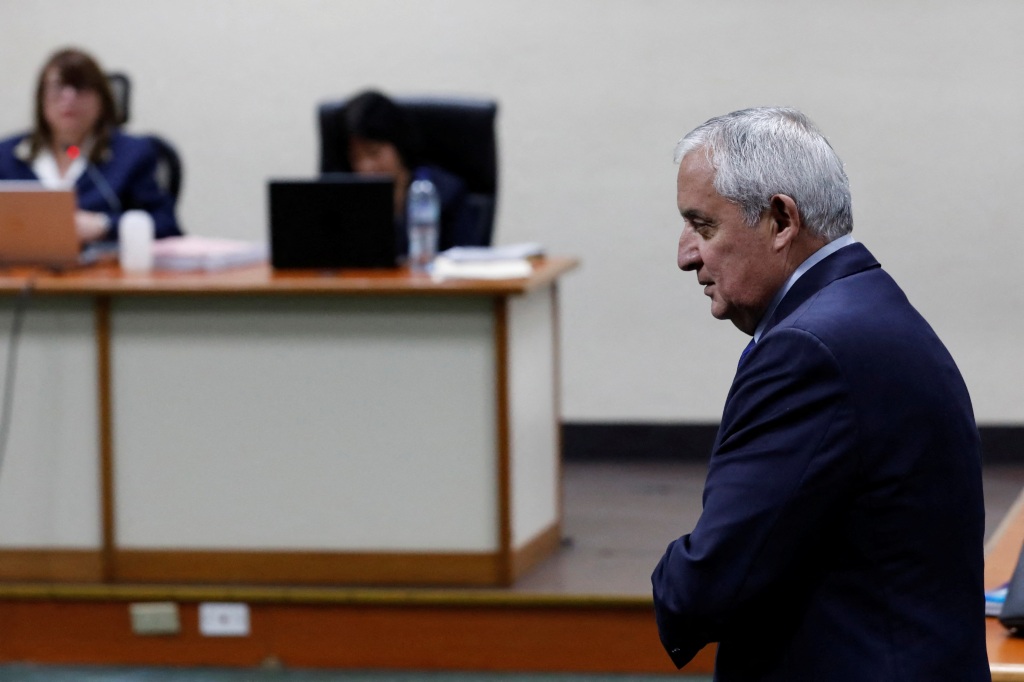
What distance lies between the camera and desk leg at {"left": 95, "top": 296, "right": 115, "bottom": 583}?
11.7ft

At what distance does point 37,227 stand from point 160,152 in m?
0.70

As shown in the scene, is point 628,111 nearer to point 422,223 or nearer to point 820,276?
point 422,223

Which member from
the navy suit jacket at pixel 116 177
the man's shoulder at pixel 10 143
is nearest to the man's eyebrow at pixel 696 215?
the navy suit jacket at pixel 116 177

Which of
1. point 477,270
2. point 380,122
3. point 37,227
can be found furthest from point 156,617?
point 380,122

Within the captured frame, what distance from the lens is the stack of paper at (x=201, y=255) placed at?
3.76m

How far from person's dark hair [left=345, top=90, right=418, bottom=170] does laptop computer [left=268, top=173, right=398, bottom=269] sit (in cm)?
34

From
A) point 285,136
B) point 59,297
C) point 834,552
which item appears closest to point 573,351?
point 285,136

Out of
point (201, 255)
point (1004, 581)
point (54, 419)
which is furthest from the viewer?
point (201, 255)

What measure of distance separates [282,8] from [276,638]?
251 cm

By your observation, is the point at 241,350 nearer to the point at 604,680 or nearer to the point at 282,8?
the point at 604,680

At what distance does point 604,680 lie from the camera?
11.3ft

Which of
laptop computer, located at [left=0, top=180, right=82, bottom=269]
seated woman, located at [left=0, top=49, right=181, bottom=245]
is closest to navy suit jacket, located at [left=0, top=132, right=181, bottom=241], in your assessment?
seated woman, located at [left=0, top=49, right=181, bottom=245]

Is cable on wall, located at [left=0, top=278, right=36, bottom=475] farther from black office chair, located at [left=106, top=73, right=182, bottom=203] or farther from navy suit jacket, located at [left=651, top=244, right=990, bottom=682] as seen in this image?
navy suit jacket, located at [left=651, top=244, right=990, bottom=682]

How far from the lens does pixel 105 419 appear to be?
3574 millimetres
